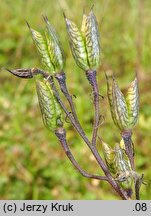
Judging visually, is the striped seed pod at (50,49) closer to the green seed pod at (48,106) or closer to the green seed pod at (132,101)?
the green seed pod at (48,106)

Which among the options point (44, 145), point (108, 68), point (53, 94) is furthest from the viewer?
point (108, 68)

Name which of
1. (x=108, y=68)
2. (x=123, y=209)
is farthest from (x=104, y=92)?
(x=123, y=209)

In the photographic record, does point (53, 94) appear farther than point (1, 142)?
No

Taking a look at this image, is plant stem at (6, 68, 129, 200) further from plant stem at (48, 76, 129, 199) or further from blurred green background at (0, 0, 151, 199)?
blurred green background at (0, 0, 151, 199)

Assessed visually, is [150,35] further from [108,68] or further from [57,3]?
[57,3]

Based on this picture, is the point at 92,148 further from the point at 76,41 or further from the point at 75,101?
the point at 75,101

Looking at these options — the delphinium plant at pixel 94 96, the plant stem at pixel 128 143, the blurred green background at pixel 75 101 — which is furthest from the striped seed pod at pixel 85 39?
the blurred green background at pixel 75 101

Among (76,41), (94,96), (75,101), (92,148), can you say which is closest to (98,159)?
(92,148)

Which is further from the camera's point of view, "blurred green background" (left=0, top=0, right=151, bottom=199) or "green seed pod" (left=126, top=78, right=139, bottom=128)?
"blurred green background" (left=0, top=0, right=151, bottom=199)

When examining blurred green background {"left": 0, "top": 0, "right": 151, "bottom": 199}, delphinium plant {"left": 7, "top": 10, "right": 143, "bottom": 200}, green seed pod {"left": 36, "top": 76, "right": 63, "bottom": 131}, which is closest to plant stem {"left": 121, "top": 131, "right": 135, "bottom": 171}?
delphinium plant {"left": 7, "top": 10, "right": 143, "bottom": 200}
